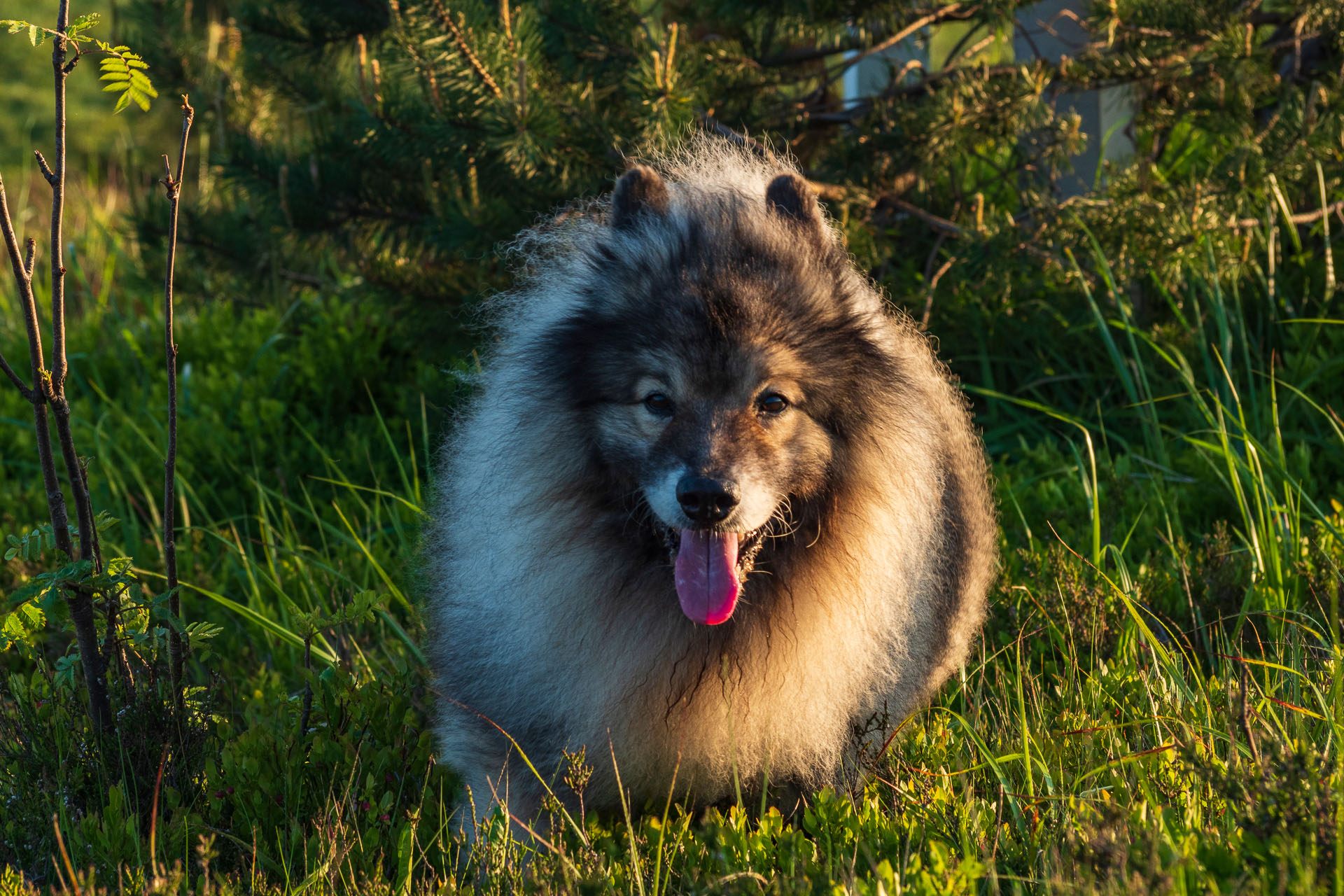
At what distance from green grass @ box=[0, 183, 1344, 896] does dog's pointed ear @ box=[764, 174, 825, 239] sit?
1427 mm

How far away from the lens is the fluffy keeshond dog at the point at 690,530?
2.80m

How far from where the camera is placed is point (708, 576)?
109 inches

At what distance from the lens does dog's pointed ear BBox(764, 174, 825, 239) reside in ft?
10.3

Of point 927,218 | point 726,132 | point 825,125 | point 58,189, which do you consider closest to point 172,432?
point 58,189

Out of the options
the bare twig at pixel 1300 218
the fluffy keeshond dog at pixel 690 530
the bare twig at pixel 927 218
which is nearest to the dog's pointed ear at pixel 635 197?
the fluffy keeshond dog at pixel 690 530

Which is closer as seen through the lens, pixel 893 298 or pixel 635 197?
pixel 635 197

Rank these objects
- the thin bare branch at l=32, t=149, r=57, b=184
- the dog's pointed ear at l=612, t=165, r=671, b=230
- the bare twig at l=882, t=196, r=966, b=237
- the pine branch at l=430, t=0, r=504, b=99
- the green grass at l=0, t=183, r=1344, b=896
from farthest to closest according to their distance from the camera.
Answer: the bare twig at l=882, t=196, r=966, b=237 → the pine branch at l=430, t=0, r=504, b=99 → the dog's pointed ear at l=612, t=165, r=671, b=230 → the thin bare branch at l=32, t=149, r=57, b=184 → the green grass at l=0, t=183, r=1344, b=896

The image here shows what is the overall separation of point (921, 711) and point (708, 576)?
1.08 m

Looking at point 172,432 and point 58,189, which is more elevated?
point 58,189

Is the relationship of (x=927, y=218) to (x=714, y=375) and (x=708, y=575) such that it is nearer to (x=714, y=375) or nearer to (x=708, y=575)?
(x=714, y=375)

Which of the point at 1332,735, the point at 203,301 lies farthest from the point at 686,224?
the point at 203,301

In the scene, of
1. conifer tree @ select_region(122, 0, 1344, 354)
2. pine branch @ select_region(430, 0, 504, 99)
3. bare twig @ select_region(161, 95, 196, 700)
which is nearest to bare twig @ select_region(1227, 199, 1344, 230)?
conifer tree @ select_region(122, 0, 1344, 354)

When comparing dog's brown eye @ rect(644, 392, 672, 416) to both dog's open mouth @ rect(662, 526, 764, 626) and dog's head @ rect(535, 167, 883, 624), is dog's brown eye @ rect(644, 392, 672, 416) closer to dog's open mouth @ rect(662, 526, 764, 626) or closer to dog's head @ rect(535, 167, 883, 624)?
dog's head @ rect(535, 167, 883, 624)

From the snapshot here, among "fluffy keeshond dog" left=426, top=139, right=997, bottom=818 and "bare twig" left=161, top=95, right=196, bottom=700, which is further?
"bare twig" left=161, top=95, right=196, bottom=700
